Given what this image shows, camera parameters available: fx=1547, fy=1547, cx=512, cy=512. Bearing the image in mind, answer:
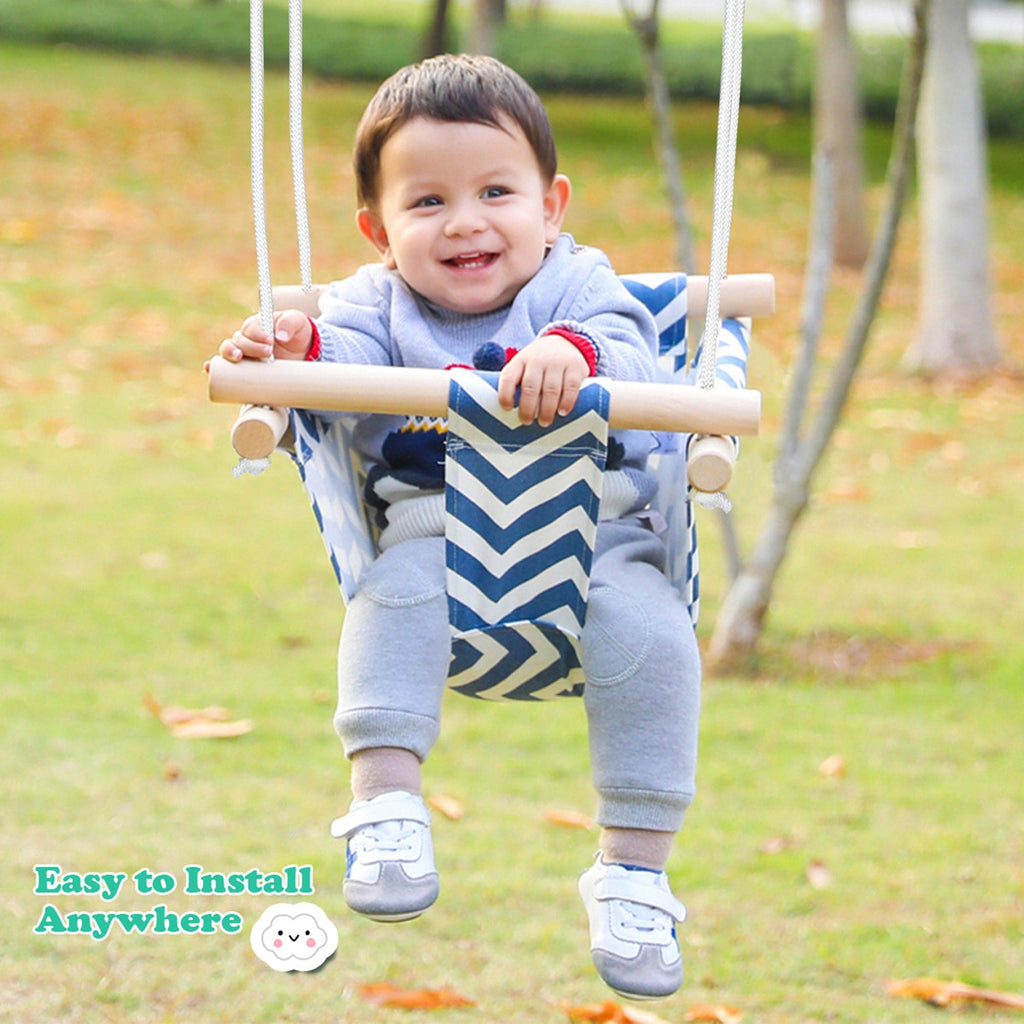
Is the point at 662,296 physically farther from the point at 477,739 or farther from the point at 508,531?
the point at 477,739

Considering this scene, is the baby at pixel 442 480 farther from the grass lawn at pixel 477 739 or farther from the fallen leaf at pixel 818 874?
the fallen leaf at pixel 818 874

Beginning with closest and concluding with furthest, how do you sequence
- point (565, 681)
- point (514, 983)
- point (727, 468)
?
1. point (727, 468)
2. point (565, 681)
3. point (514, 983)

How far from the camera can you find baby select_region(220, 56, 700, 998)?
204 cm

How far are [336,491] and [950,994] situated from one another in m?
1.92

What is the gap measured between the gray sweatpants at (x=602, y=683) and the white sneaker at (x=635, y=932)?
8cm

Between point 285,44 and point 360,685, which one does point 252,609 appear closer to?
point 360,685

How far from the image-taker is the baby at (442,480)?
204 cm

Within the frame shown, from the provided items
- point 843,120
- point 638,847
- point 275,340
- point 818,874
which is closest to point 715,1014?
point 818,874

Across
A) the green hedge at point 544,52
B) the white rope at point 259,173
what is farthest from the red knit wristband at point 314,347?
the green hedge at point 544,52

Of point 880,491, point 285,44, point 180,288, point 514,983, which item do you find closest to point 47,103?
point 285,44

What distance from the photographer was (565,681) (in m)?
2.28

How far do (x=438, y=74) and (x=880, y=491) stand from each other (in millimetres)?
5120

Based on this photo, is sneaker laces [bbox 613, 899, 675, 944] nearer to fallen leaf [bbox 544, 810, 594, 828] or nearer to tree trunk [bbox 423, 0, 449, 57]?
fallen leaf [bbox 544, 810, 594, 828]

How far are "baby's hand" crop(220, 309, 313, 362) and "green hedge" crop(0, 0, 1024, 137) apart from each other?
56.5 ft
